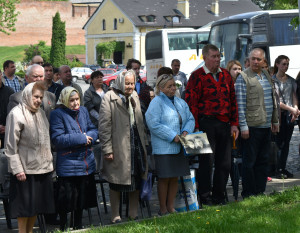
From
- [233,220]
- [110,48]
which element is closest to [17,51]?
[110,48]

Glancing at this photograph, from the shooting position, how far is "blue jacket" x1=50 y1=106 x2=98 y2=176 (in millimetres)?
7848

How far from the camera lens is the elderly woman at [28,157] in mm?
7176

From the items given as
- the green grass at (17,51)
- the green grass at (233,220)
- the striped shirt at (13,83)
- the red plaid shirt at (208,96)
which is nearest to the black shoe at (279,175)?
the red plaid shirt at (208,96)

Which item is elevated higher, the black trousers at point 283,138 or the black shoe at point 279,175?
the black trousers at point 283,138

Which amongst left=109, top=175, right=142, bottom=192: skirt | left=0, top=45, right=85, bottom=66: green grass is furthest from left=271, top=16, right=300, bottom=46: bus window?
left=0, top=45, right=85, bottom=66: green grass

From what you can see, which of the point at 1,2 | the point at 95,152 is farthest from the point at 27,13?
the point at 95,152

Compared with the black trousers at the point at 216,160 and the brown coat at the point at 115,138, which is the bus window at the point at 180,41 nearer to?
the black trousers at the point at 216,160

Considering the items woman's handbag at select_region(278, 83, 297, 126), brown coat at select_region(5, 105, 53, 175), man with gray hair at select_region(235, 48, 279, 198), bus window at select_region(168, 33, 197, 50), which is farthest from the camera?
bus window at select_region(168, 33, 197, 50)

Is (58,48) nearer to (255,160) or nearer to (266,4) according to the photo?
(266,4)

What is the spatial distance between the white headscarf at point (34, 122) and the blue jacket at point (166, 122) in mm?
1726

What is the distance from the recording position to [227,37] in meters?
27.8

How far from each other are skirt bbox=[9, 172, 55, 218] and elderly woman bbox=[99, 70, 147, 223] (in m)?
1.17

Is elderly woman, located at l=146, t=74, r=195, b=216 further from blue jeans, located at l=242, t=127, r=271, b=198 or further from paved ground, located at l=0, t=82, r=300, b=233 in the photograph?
blue jeans, located at l=242, t=127, r=271, b=198

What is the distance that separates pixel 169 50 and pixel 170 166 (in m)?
31.4
